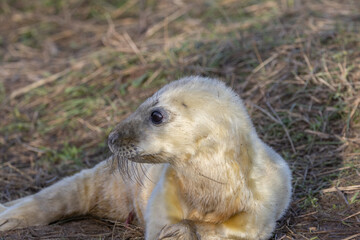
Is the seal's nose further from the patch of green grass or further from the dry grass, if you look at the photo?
the patch of green grass

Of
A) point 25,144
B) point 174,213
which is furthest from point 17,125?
point 174,213

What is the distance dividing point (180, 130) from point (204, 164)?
0.24 metres

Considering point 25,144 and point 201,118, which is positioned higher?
point 201,118

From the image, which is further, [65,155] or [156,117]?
[65,155]

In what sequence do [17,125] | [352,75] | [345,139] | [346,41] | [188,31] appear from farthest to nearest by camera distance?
[188,31]
[17,125]
[346,41]
[352,75]
[345,139]

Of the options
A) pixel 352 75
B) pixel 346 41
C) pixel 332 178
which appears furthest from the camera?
pixel 346 41

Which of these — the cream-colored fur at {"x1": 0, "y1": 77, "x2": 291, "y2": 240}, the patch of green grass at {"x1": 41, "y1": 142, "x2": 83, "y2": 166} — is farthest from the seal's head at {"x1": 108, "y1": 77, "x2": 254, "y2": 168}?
the patch of green grass at {"x1": 41, "y1": 142, "x2": 83, "y2": 166}

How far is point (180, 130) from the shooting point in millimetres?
3016

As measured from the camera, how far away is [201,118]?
3.02 metres

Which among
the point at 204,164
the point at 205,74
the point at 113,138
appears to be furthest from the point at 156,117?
the point at 205,74

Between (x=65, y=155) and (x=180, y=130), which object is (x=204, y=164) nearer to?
(x=180, y=130)

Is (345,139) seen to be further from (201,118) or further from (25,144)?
(25,144)

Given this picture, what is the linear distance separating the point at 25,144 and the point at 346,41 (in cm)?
345

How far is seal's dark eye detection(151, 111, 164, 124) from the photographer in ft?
10.00
